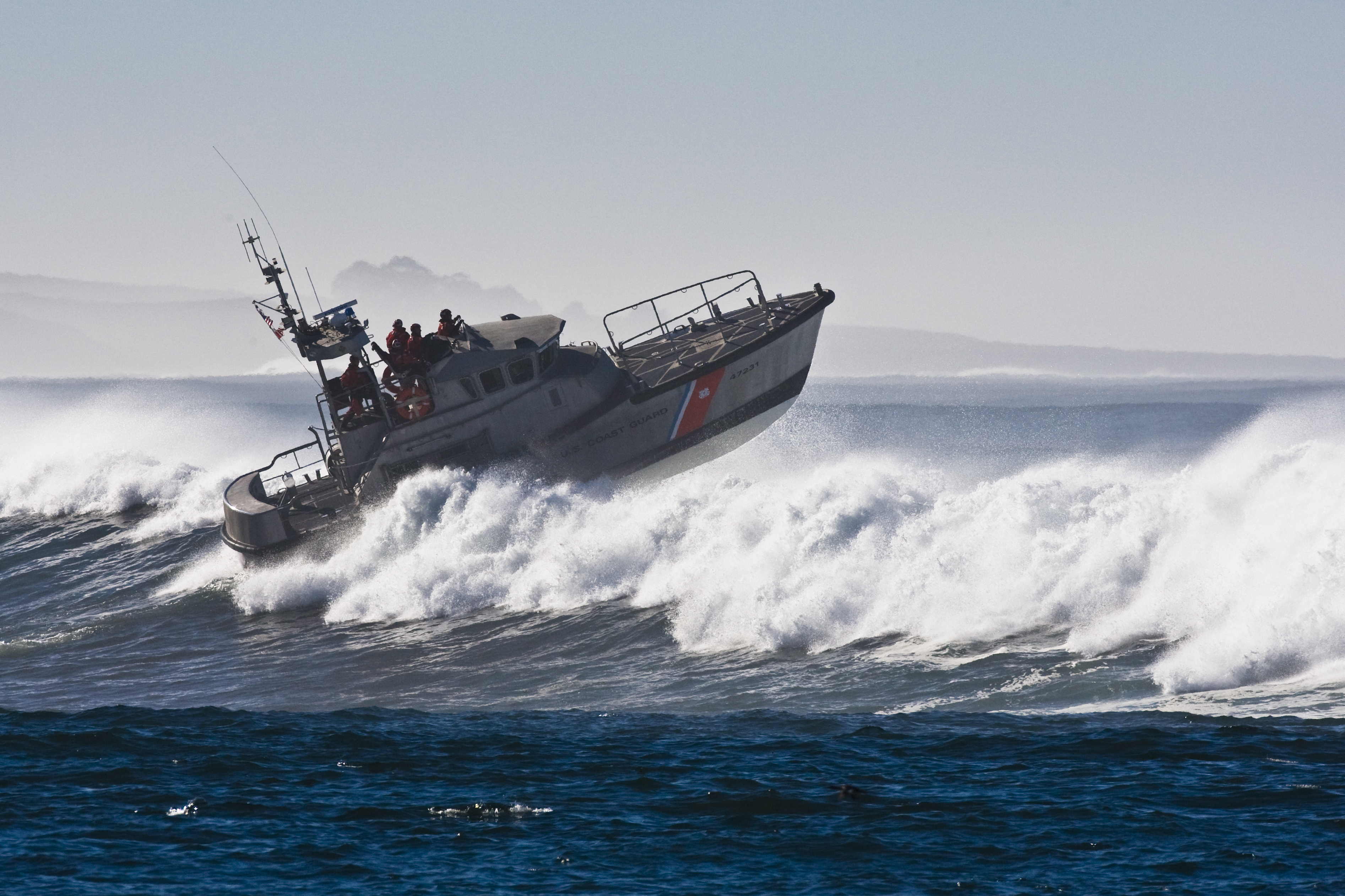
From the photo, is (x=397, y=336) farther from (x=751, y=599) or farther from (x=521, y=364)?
(x=751, y=599)

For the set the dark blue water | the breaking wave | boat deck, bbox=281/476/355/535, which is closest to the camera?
the dark blue water

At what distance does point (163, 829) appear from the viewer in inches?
417

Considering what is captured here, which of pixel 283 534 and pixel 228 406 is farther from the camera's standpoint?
pixel 228 406

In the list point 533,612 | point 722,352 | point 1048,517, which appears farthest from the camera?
point 722,352

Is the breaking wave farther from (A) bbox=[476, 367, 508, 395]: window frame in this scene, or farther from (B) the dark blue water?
(B) the dark blue water

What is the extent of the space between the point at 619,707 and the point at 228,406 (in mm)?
62146

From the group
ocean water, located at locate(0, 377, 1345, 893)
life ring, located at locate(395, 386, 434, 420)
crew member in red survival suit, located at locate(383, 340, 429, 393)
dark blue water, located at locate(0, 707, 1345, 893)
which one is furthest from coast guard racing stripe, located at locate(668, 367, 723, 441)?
dark blue water, located at locate(0, 707, 1345, 893)

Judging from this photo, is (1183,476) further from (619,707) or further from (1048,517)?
(619,707)

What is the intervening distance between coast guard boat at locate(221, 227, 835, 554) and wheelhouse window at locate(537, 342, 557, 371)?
0.02 metres

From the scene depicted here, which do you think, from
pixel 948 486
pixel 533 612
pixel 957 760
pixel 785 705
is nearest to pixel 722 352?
pixel 948 486

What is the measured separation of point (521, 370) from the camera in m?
21.7

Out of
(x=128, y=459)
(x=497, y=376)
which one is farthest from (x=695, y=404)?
(x=128, y=459)

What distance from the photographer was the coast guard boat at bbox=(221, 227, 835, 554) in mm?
21703

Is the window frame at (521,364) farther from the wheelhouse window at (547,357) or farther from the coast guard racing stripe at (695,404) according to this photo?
the coast guard racing stripe at (695,404)
